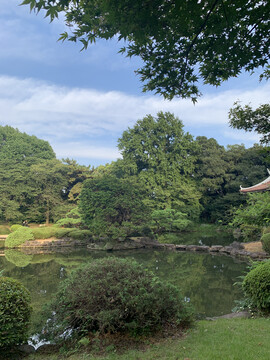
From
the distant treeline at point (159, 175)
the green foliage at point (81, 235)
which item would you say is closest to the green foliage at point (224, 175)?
the distant treeline at point (159, 175)

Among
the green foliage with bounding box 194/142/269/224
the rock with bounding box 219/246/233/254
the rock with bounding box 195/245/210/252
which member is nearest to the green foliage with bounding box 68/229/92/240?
the rock with bounding box 195/245/210/252

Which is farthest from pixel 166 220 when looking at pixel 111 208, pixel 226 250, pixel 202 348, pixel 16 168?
pixel 202 348

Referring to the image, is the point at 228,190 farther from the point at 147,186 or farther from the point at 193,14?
the point at 193,14

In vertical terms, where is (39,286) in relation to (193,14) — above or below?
below

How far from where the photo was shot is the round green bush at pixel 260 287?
373 cm

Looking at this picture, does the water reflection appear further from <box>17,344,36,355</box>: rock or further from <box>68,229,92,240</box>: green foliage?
<box>68,229,92,240</box>: green foliage

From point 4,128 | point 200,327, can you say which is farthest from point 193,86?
point 4,128

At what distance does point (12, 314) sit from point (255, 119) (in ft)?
14.7

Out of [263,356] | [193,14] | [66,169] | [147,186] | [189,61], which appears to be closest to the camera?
[193,14]

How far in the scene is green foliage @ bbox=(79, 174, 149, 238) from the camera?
13.4m

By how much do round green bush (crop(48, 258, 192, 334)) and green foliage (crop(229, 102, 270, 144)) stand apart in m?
2.90

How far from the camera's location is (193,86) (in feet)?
8.62

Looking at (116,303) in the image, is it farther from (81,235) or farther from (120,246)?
(81,235)

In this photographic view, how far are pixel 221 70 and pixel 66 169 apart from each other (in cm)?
2092
